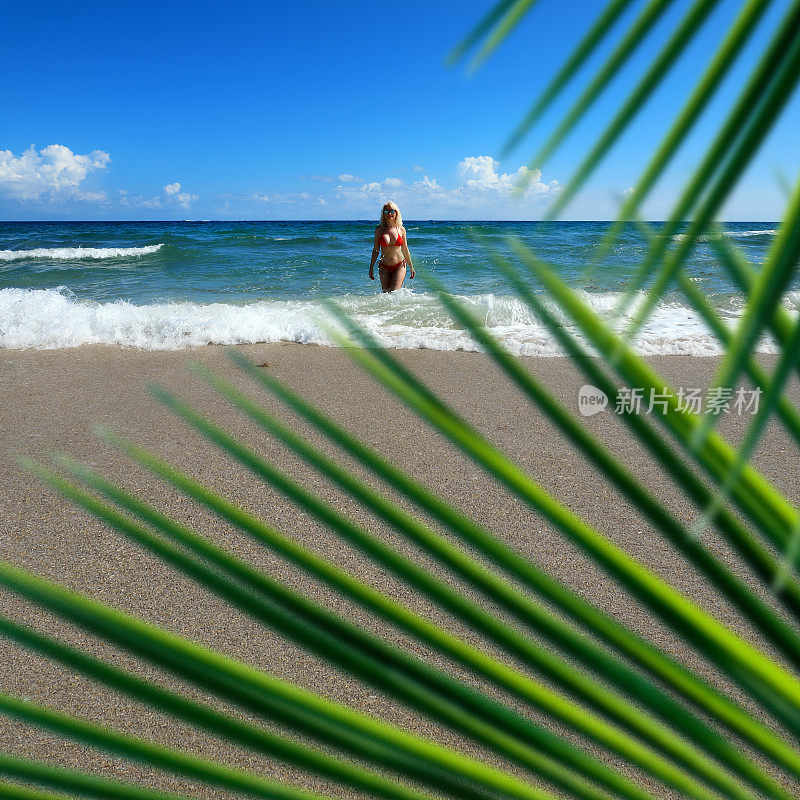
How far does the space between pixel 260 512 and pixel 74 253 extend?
2264cm

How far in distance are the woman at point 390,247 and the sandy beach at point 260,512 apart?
3.00 meters

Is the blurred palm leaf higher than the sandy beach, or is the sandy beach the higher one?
the blurred palm leaf

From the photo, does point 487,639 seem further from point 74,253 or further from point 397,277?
point 74,253

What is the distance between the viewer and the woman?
7.95m

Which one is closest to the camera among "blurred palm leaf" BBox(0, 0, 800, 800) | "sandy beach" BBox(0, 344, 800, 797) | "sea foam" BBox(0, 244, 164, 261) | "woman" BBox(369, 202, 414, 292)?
"blurred palm leaf" BBox(0, 0, 800, 800)

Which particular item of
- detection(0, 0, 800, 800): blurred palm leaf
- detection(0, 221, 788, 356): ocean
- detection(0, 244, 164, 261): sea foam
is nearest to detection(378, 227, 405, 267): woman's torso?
detection(0, 221, 788, 356): ocean

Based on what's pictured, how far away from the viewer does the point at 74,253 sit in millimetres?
22188

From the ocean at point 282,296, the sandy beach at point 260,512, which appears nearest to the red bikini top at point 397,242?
the ocean at point 282,296

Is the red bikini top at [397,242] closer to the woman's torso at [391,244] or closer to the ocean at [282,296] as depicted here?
the woman's torso at [391,244]

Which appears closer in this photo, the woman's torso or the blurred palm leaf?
the blurred palm leaf

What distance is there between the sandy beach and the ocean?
84 cm

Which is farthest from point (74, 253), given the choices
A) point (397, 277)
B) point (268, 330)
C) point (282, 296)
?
point (268, 330)

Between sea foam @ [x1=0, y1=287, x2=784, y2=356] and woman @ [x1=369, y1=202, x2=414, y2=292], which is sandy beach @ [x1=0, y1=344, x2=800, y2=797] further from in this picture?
woman @ [x1=369, y1=202, x2=414, y2=292]

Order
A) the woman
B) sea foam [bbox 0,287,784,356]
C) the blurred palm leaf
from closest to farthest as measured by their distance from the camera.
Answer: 1. the blurred palm leaf
2. sea foam [bbox 0,287,784,356]
3. the woman
